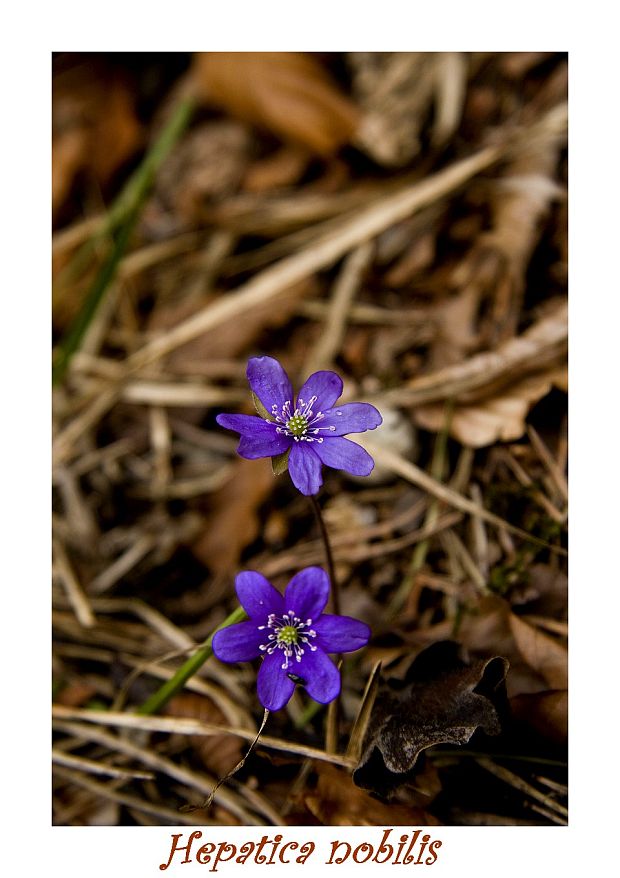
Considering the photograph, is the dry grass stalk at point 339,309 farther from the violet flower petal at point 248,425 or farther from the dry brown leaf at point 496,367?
the violet flower petal at point 248,425

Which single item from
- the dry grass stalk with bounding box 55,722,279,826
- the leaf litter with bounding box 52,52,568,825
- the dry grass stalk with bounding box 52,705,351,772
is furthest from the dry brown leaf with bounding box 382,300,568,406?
the dry grass stalk with bounding box 55,722,279,826

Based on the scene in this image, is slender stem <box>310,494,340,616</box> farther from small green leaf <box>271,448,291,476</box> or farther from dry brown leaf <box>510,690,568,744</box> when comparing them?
dry brown leaf <box>510,690,568,744</box>

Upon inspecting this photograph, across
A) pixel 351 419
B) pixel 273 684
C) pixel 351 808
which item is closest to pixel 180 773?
pixel 351 808

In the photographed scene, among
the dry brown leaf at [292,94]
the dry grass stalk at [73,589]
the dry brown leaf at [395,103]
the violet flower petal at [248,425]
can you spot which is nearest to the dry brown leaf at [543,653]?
the violet flower petal at [248,425]

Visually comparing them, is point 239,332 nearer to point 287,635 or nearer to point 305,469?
point 305,469

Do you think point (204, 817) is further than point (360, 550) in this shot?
No

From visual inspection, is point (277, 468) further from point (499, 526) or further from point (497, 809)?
point (497, 809)
